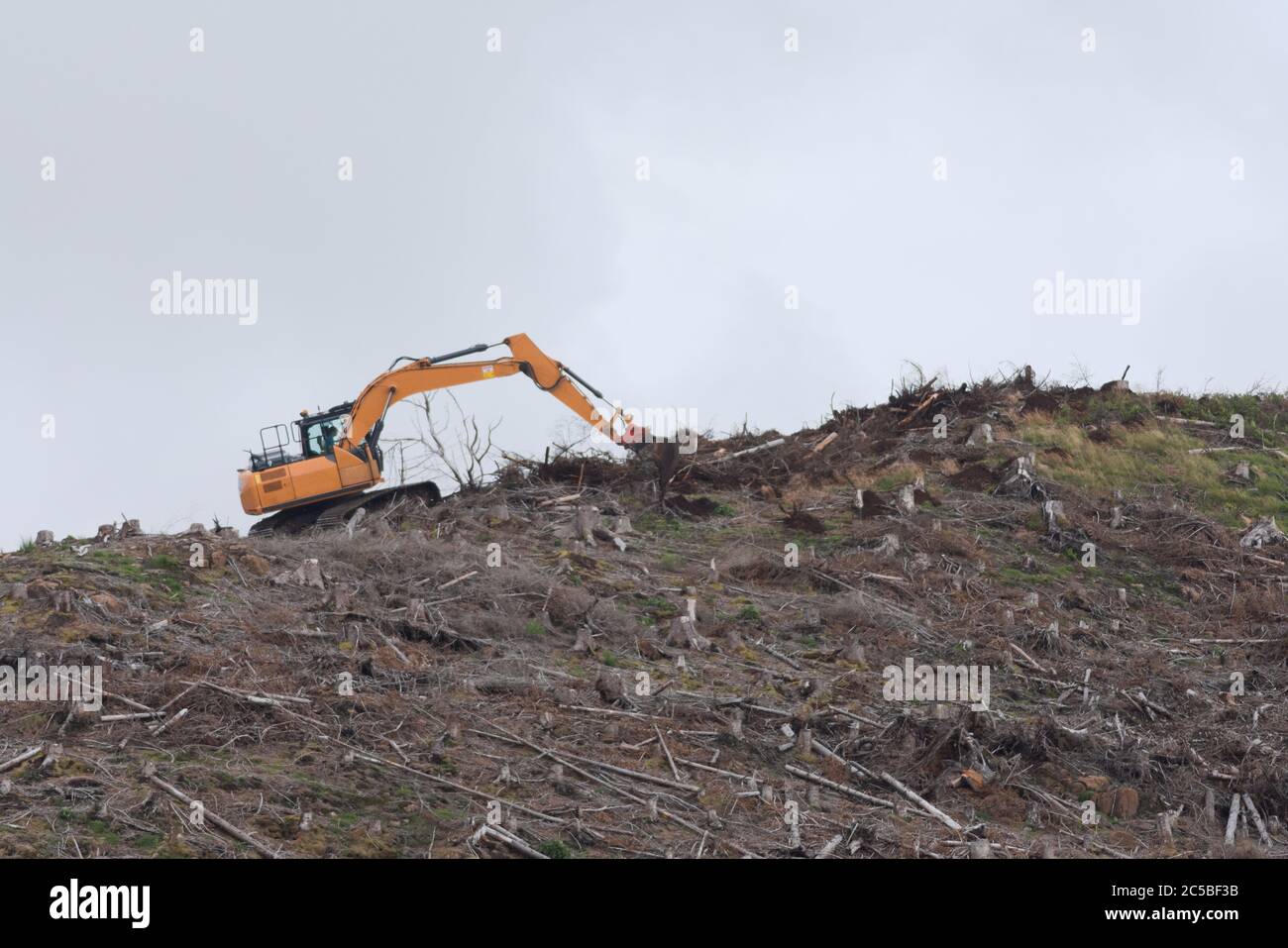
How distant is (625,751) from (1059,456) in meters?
13.2

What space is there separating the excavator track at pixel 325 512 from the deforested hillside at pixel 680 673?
3.04ft

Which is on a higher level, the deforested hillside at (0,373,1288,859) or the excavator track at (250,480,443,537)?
the excavator track at (250,480,443,537)

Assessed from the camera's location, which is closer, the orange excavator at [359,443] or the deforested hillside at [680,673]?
the deforested hillside at [680,673]

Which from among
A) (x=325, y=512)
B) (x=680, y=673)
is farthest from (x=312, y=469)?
(x=680, y=673)

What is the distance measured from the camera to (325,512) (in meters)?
20.0

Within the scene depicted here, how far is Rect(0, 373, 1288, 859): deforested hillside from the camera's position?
1012 centimetres

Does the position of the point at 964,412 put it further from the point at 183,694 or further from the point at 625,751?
the point at 183,694

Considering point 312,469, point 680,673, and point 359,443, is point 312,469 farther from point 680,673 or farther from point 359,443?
point 680,673

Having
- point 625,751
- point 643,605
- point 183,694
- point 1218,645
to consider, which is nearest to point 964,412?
point 1218,645

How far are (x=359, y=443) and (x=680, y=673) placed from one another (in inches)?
322

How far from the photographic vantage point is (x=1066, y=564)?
61.3 feet

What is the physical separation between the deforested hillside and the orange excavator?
985 mm

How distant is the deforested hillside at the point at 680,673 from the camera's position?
10125 mm

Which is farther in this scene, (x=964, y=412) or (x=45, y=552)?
(x=964, y=412)
